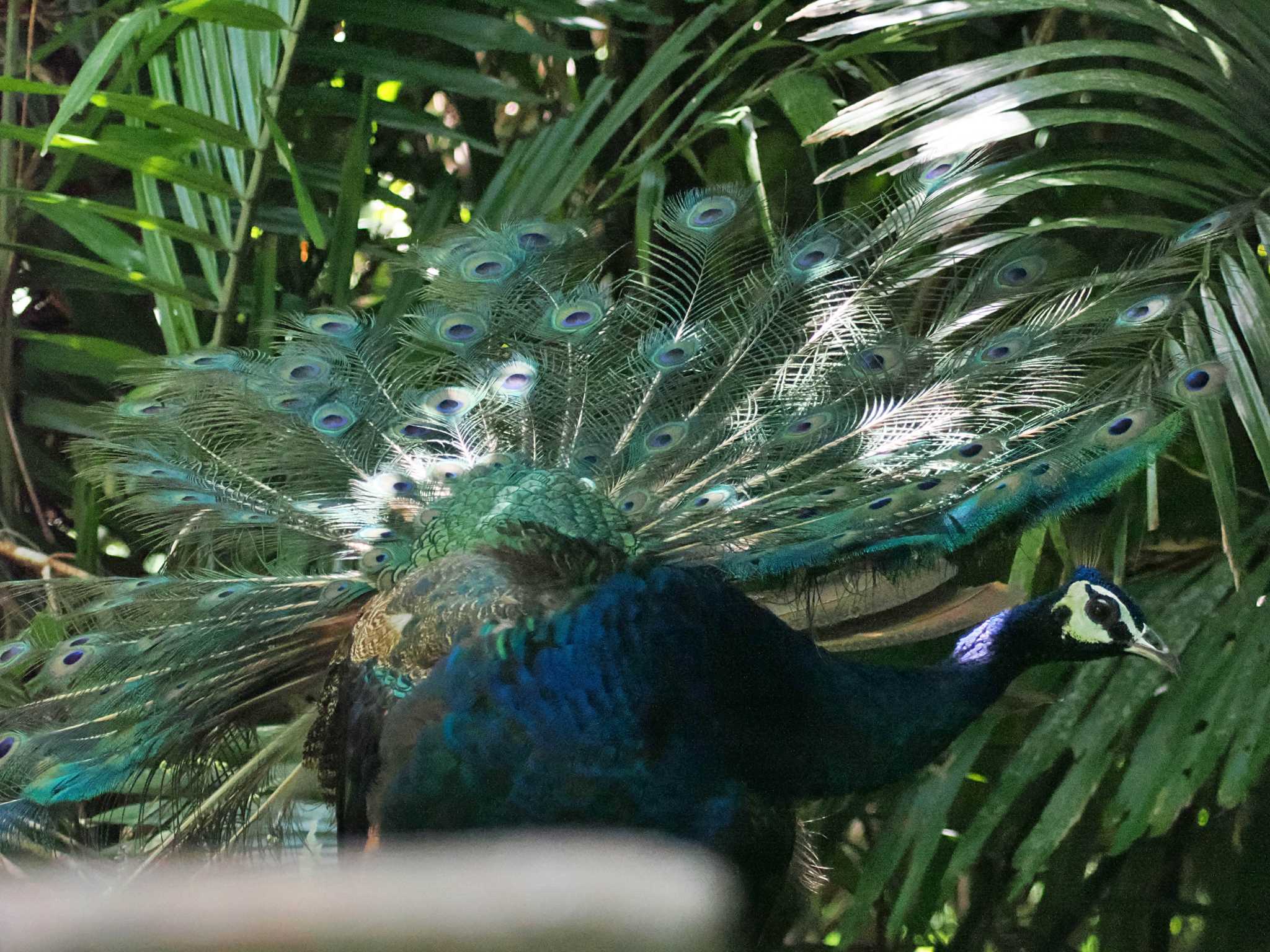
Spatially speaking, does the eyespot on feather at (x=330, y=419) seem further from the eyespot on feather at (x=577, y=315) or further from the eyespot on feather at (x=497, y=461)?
the eyespot on feather at (x=577, y=315)

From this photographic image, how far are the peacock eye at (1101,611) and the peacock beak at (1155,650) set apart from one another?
0.04 metres

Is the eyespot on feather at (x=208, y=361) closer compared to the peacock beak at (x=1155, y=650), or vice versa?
the peacock beak at (x=1155, y=650)

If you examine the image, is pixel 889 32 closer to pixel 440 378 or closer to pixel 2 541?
pixel 440 378

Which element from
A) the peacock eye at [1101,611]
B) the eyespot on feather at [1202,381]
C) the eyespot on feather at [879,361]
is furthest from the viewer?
the eyespot on feather at [879,361]

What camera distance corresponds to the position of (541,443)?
66.6 inches

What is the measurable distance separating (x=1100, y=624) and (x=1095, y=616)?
0.01 m

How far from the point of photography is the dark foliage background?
1.49 meters

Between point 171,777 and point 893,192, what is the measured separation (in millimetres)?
1123

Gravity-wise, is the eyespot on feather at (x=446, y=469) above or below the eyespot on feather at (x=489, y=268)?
below

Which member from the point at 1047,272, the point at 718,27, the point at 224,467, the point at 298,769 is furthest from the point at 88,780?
the point at 718,27

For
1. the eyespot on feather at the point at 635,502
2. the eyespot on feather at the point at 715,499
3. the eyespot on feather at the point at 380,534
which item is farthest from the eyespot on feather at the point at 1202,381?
the eyespot on feather at the point at 380,534

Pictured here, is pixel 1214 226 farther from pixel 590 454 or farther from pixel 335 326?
pixel 335 326

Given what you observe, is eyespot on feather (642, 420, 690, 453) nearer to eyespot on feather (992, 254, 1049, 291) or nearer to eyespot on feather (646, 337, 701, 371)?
eyespot on feather (646, 337, 701, 371)

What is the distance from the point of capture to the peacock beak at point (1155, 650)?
144 cm
